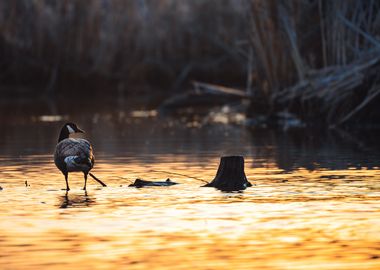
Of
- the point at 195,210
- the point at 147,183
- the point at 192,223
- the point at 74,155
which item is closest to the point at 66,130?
the point at 74,155

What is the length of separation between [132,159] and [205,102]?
1480cm

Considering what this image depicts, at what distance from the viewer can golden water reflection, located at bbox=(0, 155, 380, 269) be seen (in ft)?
26.0

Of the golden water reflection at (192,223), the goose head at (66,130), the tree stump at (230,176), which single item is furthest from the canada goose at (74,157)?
the tree stump at (230,176)

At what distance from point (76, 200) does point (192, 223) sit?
1.95 meters

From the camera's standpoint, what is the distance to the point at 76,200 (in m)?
11.0

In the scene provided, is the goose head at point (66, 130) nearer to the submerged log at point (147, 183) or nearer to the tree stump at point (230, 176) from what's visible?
the submerged log at point (147, 183)

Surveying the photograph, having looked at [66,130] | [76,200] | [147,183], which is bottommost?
[76,200]

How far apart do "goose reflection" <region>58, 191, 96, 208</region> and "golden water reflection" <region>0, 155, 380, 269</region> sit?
1 centimetres

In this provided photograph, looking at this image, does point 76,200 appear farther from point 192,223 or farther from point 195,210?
point 192,223

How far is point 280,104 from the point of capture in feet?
76.7

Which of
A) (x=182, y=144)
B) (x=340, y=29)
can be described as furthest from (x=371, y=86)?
(x=182, y=144)

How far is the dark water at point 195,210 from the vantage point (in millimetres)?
8031

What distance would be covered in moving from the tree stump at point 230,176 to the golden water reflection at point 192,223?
22cm

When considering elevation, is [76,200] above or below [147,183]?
below
